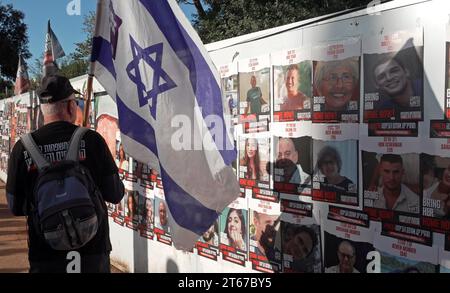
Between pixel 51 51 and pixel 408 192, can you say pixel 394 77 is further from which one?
pixel 51 51

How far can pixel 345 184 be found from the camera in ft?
10.3

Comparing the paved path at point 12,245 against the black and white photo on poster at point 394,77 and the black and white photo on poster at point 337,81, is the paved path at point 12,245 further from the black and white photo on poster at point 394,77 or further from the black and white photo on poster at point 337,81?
the black and white photo on poster at point 394,77

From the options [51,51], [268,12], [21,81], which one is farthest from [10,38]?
[51,51]

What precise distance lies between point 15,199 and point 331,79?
220 cm

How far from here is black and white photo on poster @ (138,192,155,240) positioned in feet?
16.9

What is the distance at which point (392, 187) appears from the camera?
2850mm

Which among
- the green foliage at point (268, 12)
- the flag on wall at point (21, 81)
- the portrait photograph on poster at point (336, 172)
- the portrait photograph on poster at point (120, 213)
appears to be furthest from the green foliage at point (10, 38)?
the portrait photograph on poster at point (336, 172)

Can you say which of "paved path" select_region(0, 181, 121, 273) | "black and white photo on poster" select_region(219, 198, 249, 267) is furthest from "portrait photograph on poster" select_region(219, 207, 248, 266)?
"paved path" select_region(0, 181, 121, 273)

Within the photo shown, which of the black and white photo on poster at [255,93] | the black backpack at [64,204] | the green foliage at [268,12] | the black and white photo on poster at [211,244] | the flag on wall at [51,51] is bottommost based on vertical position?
the black and white photo on poster at [211,244]

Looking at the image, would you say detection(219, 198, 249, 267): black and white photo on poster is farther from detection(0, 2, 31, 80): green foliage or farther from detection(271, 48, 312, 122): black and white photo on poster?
A: detection(0, 2, 31, 80): green foliage

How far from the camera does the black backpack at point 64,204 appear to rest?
2684 millimetres

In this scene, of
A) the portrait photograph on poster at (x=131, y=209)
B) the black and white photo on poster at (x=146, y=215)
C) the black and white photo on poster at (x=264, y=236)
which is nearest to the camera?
the black and white photo on poster at (x=264, y=236)

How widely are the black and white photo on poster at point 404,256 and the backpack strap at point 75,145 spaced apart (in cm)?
193
